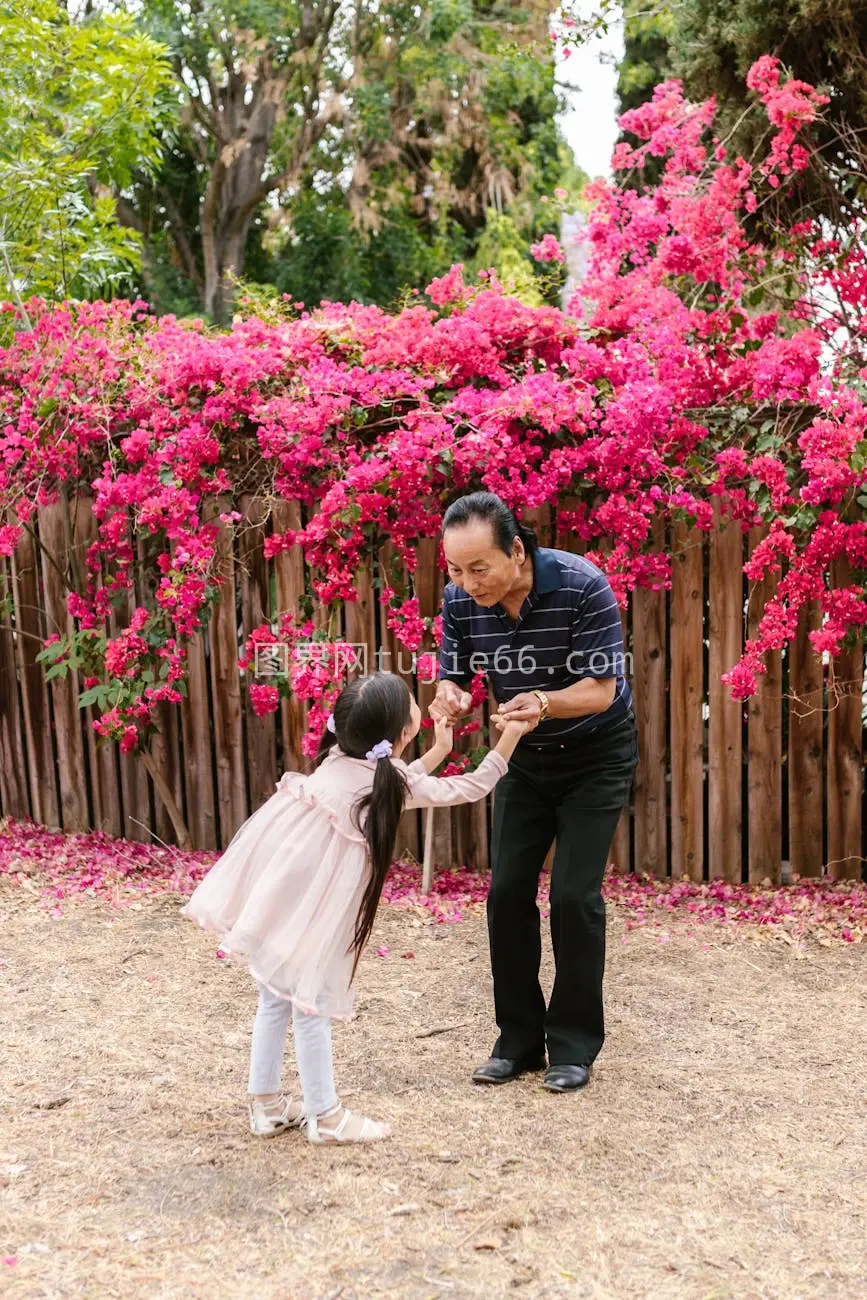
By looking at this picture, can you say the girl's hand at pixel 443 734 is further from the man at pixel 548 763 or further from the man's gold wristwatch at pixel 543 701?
the man's gold wristwatch at pixel 543 701

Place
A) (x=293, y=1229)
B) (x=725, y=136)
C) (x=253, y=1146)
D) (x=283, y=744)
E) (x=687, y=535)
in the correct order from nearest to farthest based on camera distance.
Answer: (x=293, y=1229) < (x=253, y=1146) < (x=687, y=535) < (x=283, y=744) < (x=725, y=136)

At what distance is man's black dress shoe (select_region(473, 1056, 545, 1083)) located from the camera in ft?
10.7

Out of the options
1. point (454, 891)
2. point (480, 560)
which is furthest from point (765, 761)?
point (480, 560)

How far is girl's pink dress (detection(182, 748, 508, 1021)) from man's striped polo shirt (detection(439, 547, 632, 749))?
30 centimetres

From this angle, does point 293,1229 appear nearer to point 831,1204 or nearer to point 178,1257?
point 178,1257

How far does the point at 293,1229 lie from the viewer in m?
2.54

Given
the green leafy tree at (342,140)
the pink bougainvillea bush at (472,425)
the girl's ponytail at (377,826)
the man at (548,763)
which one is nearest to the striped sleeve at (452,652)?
the man at (548,763)

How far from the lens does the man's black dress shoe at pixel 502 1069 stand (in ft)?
10.7

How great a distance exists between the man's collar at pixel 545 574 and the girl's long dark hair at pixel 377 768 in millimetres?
491

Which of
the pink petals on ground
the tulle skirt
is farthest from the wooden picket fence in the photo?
the tulle skirt

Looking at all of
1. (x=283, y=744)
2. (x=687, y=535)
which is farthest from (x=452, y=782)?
(x=283, y=744)

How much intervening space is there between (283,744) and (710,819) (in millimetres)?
1995

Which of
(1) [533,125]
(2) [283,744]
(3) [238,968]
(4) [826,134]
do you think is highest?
(1) [533,125]

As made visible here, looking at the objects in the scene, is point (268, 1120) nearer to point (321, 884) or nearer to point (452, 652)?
point (321, 884)
